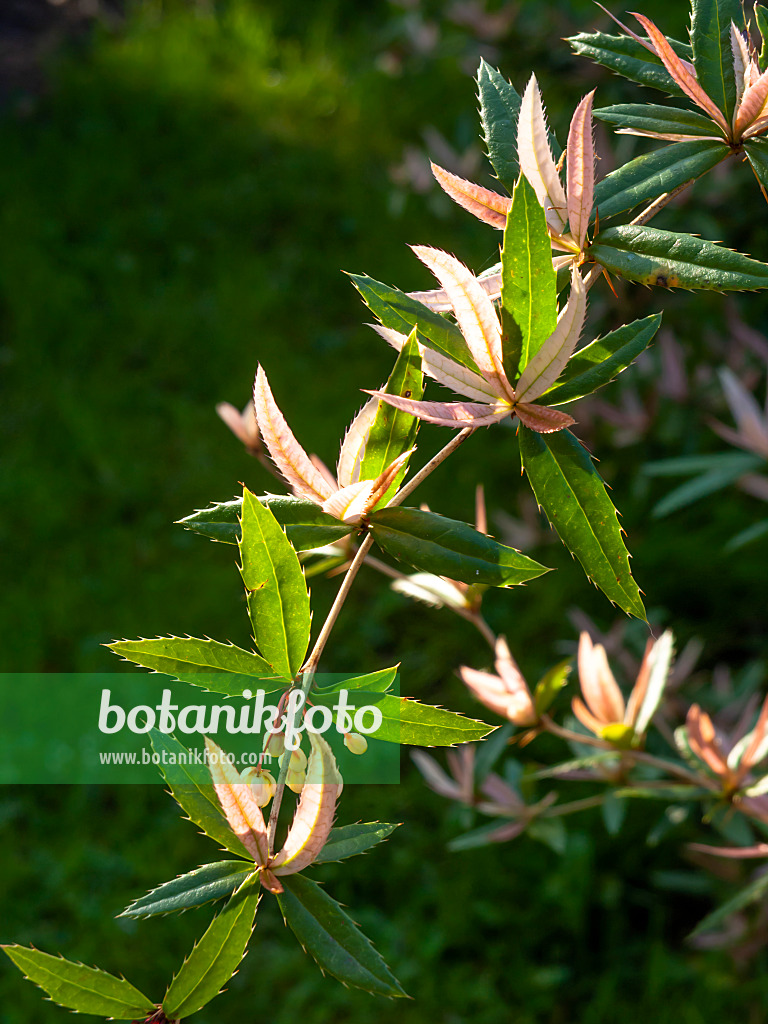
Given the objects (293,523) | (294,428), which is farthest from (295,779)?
(294,428)

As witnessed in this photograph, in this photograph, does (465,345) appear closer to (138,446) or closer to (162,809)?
(162,809)

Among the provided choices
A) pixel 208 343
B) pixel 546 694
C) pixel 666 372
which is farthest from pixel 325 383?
pixel 546 694

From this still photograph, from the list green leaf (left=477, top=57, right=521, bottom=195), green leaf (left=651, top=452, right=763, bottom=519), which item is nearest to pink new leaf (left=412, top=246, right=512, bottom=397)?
green leaf (left=477, top=57, right=521, bottom=195)

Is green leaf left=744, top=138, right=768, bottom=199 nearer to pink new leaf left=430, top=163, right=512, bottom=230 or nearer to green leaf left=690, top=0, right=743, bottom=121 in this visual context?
green leaf left=690, top=0, right=743, bottom=121

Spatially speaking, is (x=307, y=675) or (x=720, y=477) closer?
(x=307, y=675)

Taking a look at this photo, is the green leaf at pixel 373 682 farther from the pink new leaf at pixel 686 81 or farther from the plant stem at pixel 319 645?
the pink new leaf at pixel 686 81
